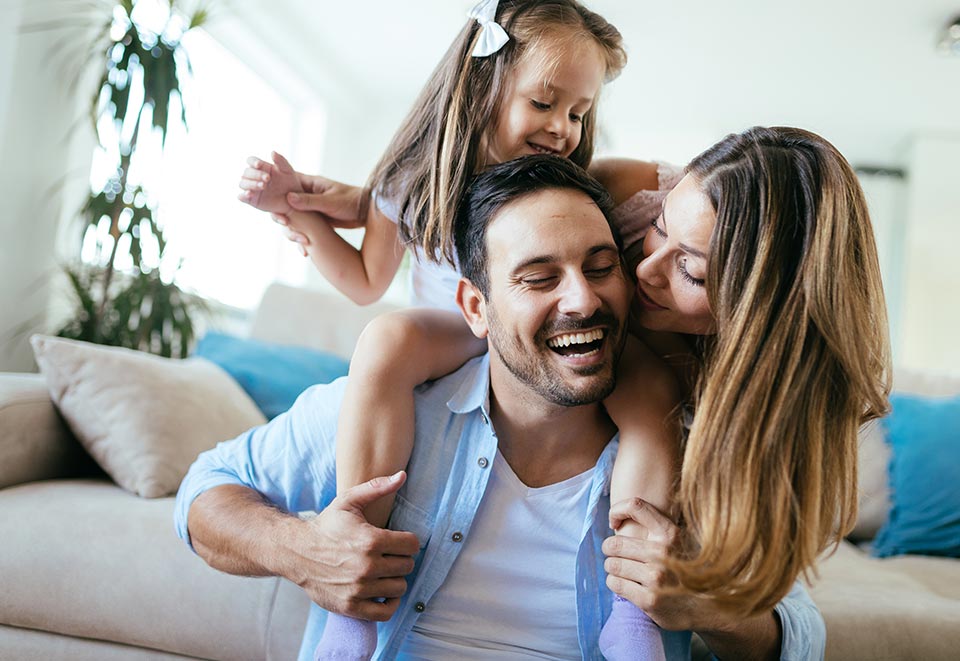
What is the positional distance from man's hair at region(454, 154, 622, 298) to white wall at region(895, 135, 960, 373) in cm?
592

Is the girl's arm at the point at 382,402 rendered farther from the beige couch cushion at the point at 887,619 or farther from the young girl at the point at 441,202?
the beige couch cushion at the point at 887,619

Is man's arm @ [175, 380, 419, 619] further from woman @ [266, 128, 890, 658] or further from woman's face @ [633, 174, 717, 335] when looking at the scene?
woman's face @ [633, 174, 717, 335]

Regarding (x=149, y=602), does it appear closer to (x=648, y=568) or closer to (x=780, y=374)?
(x=648, y=568)

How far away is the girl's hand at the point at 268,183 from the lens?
1.61m

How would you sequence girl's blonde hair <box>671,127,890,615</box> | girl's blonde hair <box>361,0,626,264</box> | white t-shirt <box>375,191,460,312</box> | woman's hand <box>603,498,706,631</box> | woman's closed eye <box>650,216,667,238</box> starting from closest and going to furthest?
girl's blonde hair <box>671,127,890,615</box> < woman's hand <box>603,498,706,631</box> < woman's closed eye <box>650,216,667,238</box> < girl's blonde hair <box>361,0,626,264</box> < white t-shirt <box>375,191,460,312</box>

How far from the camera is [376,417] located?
1.37 metres

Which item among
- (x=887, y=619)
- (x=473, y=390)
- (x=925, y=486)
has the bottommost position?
(x=887, y=619)

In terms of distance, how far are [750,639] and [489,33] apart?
113cm

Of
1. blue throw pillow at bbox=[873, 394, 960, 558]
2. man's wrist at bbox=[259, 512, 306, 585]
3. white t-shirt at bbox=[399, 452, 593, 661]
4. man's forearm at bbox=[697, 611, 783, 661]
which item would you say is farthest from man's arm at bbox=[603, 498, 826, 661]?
blue throw pillow at bbox=[873, 394, 960, 558]

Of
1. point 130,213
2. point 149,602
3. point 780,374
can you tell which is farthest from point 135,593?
point 130,213

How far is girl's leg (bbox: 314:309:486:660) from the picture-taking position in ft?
4.27

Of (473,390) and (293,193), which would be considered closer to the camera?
(473,390)

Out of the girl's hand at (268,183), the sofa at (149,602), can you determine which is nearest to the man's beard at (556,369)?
the girl's hand at (268,183)

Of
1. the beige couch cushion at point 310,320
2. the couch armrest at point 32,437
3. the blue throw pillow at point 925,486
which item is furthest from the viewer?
the beige couch cushion at point 310,320
